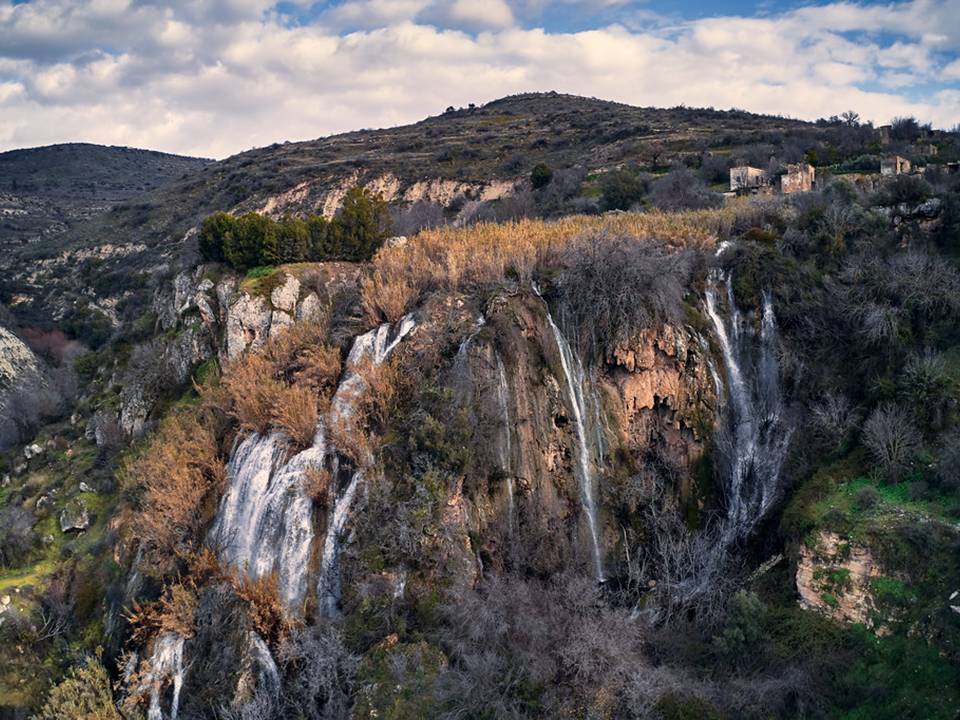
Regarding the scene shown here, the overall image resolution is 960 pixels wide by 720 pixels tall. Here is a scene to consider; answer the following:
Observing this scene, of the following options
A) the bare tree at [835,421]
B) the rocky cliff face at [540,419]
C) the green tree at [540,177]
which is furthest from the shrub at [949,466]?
the green tree at [540,177]

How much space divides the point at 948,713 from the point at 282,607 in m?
10.3

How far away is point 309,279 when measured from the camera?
60.5ft

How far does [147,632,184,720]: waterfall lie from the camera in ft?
37.3

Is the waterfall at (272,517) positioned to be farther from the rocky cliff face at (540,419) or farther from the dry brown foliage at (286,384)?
the rocky cliff face at (540,419)

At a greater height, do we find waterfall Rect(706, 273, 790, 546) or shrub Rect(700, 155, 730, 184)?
shrub Rect(700, 155, 730, 184)

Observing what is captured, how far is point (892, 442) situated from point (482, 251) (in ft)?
31.9

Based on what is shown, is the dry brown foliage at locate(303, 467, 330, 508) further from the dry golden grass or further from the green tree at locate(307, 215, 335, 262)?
the green tree at locate(307, 215, 335, 262)

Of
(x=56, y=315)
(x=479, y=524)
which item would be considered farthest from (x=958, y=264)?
(x=56, y=315)

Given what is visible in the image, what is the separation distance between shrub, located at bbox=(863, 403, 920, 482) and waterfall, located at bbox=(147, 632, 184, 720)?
13252 mm

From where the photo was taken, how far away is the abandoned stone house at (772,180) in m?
26.5

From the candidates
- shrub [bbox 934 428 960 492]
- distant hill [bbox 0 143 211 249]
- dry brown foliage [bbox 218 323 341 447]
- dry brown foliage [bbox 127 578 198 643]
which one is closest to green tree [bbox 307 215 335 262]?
dry brown foliage [bbox 218 323 341 447]

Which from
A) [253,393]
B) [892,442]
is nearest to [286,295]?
[253,393]

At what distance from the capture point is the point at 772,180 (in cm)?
2858

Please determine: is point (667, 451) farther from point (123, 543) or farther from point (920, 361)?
point (123, 543)
